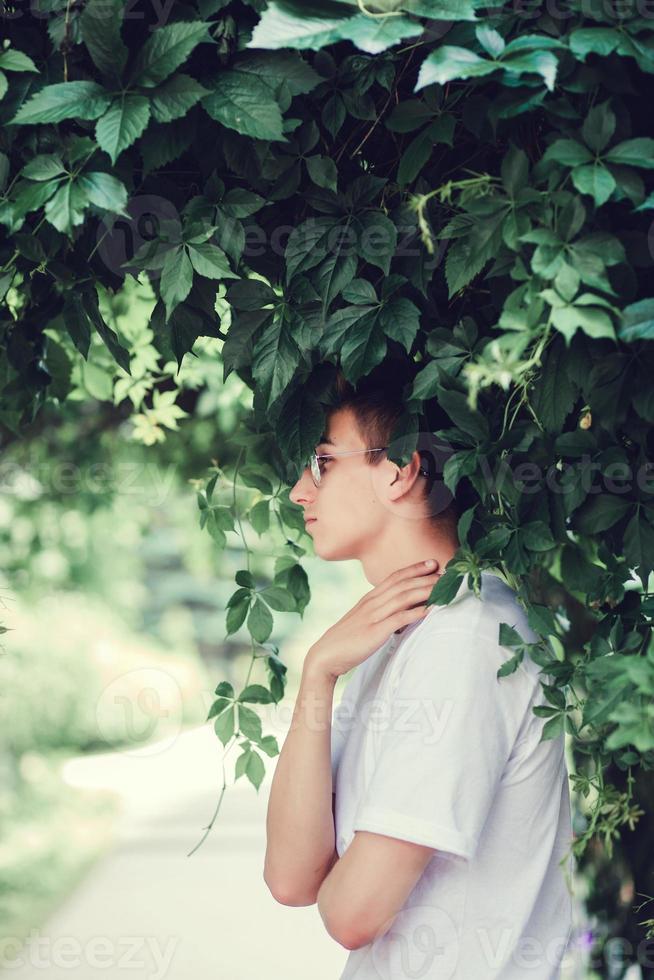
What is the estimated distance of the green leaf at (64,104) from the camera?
133 cm

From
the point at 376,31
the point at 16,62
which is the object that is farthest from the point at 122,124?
the point at 376,31

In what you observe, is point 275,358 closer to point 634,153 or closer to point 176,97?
point 176,97

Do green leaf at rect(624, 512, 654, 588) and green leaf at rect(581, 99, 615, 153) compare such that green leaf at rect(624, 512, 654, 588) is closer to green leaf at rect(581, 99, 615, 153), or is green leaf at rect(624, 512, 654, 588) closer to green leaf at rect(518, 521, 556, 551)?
green leaf at rect(518, 521, 556, 551)

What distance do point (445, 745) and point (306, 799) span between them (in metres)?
0.34

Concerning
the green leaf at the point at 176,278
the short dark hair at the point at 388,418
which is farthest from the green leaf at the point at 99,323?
the short dark hair at the point at 388,418

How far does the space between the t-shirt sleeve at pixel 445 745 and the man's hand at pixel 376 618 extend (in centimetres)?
10

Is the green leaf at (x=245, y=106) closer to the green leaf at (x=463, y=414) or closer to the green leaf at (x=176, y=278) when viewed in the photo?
the green leaf at (x=176, y=278)

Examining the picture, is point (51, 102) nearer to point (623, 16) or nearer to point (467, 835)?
point (623, 16)

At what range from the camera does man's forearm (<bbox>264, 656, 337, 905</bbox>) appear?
5.62 feet

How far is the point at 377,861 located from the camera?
1487 mm

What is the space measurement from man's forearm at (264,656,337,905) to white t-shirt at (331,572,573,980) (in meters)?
0.08

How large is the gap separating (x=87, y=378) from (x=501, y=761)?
5.15ft


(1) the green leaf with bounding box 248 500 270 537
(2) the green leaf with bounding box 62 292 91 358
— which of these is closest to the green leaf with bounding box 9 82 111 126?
(2) the green leaf with bounding box 62 292 91 358

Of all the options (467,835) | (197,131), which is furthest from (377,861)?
(197,131)
